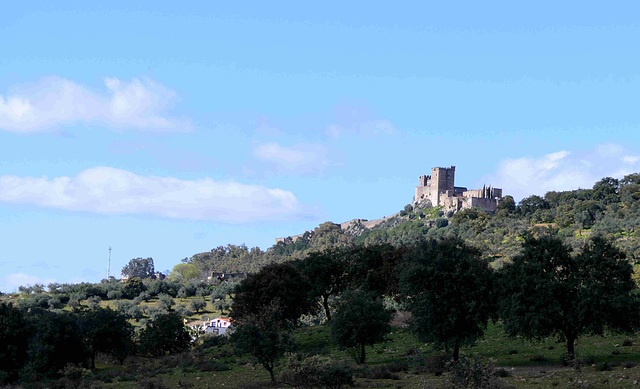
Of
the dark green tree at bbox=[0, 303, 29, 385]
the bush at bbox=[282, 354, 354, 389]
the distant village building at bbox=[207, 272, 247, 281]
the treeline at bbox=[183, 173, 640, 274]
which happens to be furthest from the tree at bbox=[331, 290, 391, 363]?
the distant village building at bbox=[207, 272, 247, 281]

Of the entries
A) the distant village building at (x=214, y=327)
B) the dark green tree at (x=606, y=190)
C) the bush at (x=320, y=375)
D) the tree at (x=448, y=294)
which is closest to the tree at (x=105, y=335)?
the distant village building at (x=214, y=327)

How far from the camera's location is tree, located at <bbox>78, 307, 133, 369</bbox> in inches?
2122

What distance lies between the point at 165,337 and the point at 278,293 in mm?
10908

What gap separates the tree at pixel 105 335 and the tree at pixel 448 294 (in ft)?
95.3

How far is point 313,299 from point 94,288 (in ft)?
222

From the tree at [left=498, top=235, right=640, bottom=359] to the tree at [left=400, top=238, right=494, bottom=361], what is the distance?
1603 millimetres

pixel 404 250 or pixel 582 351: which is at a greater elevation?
pixel 404 250

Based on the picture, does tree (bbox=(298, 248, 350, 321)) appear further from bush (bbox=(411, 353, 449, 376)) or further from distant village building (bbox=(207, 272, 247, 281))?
distant village building (bbox=(207, 272, 247, 281))

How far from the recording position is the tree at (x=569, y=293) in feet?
107

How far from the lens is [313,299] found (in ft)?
193

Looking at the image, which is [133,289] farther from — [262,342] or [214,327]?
[262,342]

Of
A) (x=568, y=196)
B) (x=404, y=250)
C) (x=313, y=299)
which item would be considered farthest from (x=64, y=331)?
(x=568, y=196)

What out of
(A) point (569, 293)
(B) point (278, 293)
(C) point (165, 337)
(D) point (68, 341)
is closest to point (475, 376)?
(A) point (569, 293)

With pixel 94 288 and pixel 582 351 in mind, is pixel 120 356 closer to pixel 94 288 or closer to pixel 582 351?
pixel 582 351
